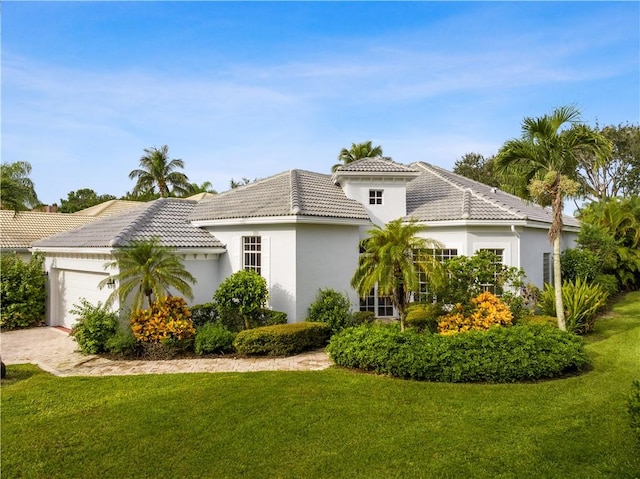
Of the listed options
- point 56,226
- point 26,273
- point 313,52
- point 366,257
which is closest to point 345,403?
point 366,257

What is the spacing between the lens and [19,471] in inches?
212

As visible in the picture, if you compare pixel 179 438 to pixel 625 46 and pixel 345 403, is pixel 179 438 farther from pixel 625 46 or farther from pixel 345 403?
pixel 625 46

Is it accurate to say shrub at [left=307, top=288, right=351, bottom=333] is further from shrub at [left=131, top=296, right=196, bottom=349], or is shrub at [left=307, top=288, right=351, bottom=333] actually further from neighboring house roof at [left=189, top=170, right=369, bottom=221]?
shrub at [left=131, top=296, right=196, bottom=349]

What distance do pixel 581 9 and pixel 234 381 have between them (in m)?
13.3

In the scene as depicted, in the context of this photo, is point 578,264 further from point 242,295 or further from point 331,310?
point 242,295

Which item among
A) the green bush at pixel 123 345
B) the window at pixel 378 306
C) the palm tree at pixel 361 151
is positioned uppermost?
the palm tree at pixel 361 151

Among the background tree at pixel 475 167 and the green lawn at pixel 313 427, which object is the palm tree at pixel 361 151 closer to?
the background tree at pixel 475 167

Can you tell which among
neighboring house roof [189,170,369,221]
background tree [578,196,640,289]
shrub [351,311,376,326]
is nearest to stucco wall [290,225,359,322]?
shrub [351,311,376,326]

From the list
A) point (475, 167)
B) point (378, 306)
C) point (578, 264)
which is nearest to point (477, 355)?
point (378, 306)

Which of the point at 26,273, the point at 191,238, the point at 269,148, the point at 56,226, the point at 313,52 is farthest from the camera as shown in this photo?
the point at 56,226

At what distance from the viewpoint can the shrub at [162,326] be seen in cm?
1146

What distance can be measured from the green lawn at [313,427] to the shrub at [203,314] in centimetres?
358

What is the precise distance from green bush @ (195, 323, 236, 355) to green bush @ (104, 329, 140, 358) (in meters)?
1.77

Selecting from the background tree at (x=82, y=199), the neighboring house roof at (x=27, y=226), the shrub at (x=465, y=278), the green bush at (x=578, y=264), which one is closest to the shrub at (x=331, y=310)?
the shrub at (x=465, y=278)
